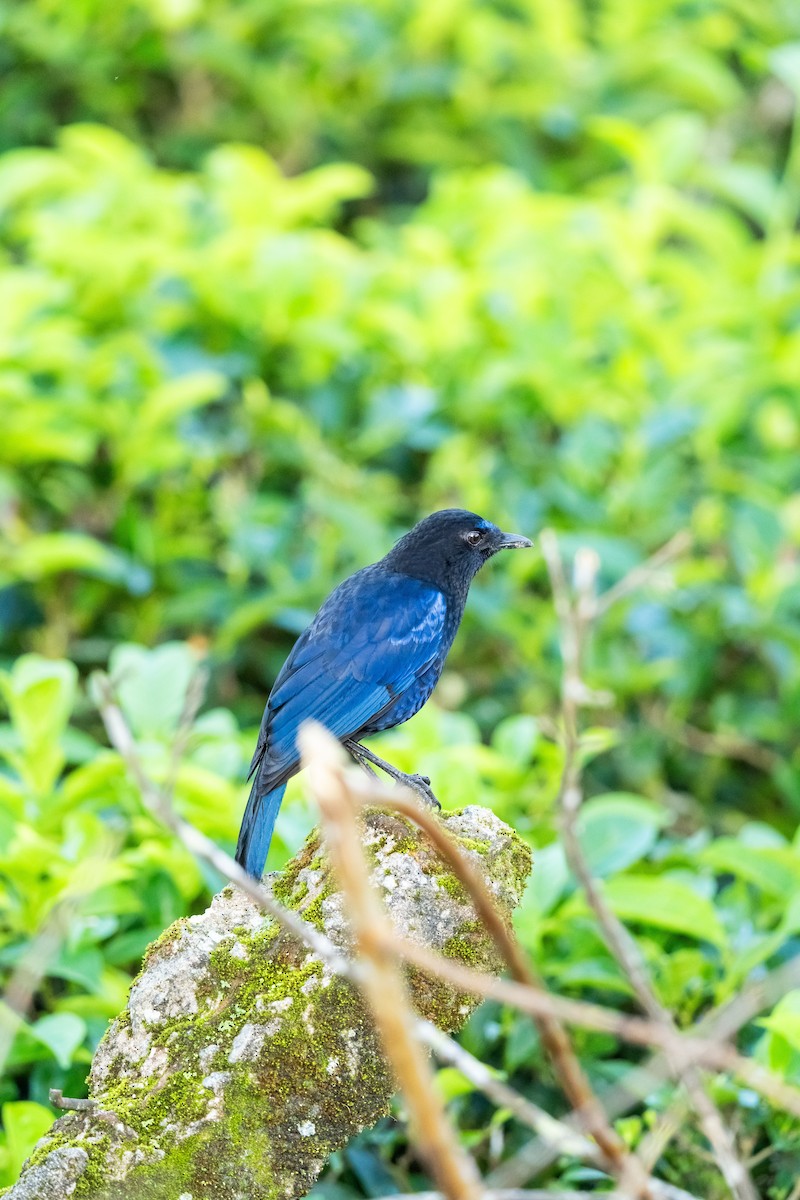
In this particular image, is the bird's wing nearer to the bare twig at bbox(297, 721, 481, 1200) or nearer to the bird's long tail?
the bird's long tail

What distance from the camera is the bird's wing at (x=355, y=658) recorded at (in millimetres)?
3287

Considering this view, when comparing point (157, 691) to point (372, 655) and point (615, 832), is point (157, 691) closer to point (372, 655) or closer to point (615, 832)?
point (372, 655)

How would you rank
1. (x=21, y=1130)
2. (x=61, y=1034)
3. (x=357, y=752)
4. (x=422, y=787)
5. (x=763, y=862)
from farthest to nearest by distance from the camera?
(x=763, y=862) → (x=357, y=752) → (x=422, y=787) → (x=61, y=1034) → (x=21, y=1130)

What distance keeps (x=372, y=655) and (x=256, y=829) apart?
511 mm

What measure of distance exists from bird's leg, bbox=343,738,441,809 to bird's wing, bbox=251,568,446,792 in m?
0.11

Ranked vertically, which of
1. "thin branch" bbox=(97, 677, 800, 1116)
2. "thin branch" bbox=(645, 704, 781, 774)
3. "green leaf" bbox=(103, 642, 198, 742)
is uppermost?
"green leaf" bbox=(103, 642, 198, 742)

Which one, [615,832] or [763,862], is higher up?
[615,832]

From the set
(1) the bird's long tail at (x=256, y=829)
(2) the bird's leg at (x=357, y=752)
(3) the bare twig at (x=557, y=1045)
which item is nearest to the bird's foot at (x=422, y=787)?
(2) the bird's leg at (x=357, y=752)

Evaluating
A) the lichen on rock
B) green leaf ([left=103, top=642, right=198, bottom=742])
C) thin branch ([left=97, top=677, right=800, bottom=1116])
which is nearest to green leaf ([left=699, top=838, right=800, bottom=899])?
the lichen on rock

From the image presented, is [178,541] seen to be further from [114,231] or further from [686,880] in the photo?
[686,880]

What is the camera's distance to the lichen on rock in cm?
236

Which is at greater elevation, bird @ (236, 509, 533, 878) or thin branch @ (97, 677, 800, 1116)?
bird @ (236, 509, 533, 878)

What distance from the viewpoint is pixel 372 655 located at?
339 cm

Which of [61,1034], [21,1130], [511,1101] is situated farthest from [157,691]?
[511,1101]
